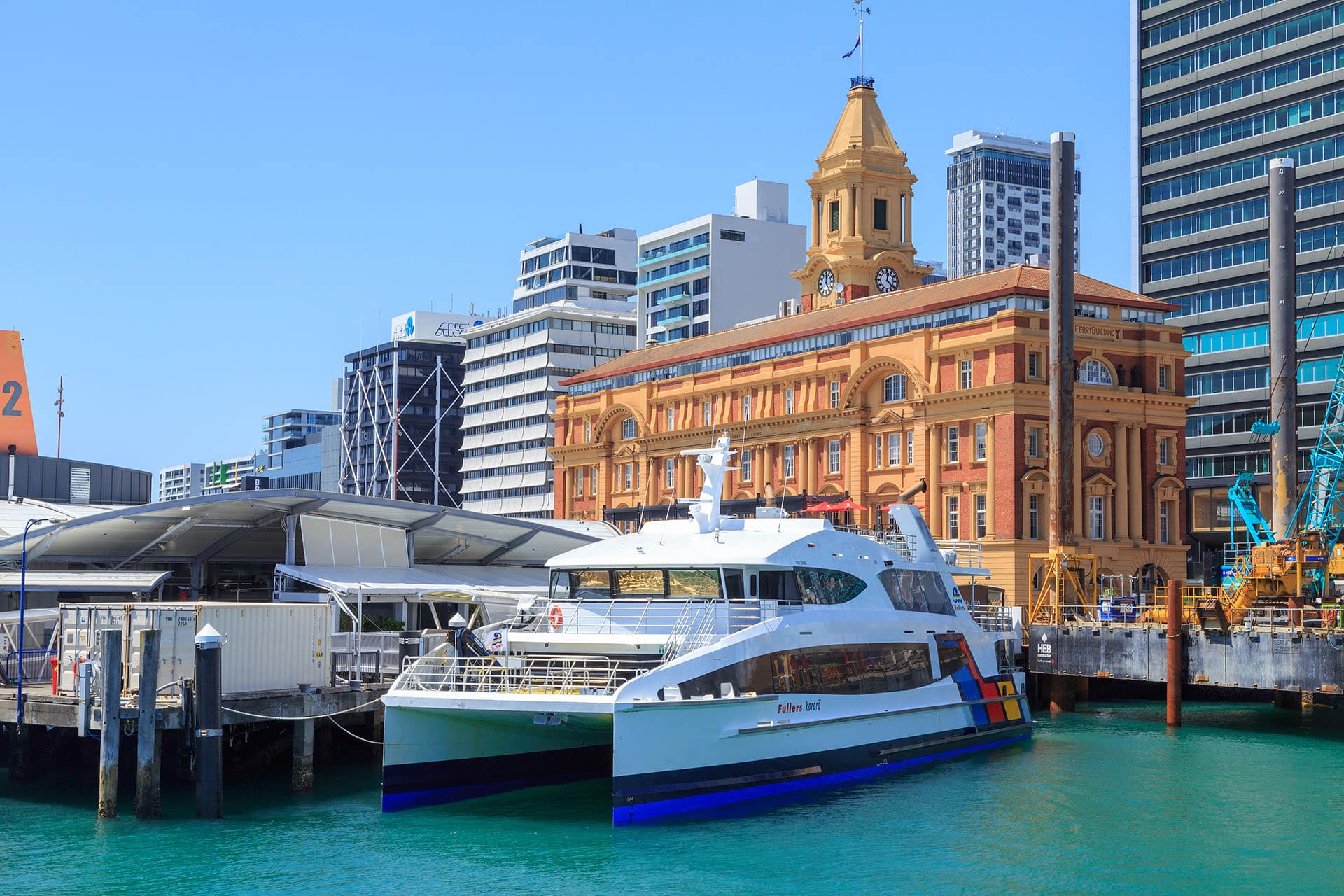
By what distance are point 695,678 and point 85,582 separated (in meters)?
19.5

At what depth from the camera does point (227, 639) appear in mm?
29250

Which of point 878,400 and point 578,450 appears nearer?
point 878,400

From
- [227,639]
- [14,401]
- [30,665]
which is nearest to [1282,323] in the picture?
[227,639]

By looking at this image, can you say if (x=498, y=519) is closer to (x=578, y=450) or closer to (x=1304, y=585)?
(x=1304, y=585)

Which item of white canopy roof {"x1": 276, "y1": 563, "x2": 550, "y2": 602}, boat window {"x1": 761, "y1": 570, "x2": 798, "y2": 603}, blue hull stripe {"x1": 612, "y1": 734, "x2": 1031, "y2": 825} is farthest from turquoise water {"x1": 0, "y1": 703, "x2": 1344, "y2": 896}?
white canopy roof {"x1": 276, "y1": 563, "x2": 550, "y2": 602}

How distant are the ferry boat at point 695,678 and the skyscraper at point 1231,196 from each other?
67006 mm

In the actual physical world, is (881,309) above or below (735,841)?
above

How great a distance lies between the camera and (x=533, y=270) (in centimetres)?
16800

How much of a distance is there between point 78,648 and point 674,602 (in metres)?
11.4

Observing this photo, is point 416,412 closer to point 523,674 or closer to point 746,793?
point 523,674

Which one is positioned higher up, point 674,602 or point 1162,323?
point 1162,323

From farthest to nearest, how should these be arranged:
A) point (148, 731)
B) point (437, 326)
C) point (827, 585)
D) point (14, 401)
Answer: point (437, 326), point (14, 401), point (827, 585), point (148, 731)

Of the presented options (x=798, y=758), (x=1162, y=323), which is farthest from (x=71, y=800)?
(x=1162, y=323)

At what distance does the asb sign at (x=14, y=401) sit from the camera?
6512 cm
